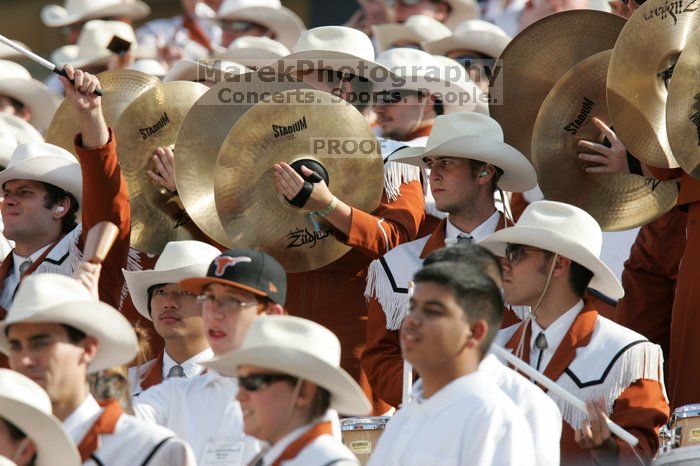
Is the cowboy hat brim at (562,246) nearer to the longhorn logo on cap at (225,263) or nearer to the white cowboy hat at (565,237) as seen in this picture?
the white cowboy hat at (565,237)

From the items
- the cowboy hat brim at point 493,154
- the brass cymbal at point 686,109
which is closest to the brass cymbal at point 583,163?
the cowboy hat brim at point 493,154

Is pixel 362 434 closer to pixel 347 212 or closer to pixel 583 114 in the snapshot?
pixel 347 212

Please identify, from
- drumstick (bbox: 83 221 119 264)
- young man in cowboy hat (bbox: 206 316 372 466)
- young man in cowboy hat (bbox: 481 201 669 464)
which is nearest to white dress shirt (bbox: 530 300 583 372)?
young man in cowboy hat (bbox: 481 201 669 464)

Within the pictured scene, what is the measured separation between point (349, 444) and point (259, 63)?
4267 mm

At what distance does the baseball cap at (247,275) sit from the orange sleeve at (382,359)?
3.64ft

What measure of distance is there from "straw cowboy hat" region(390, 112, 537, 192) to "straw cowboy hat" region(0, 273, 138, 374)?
236 cm

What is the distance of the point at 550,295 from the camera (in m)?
7.04

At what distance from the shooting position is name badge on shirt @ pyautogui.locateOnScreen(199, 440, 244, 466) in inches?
256

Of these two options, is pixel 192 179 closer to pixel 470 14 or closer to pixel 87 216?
pixel 87 216

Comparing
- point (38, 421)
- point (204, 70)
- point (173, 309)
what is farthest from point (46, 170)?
point (38, 421)

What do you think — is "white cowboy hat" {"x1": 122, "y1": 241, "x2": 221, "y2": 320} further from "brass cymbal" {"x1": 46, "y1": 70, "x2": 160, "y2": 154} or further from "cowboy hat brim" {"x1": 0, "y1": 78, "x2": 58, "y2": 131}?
"cowboy hat brim" {"x1": 0, "y1": 78, "x2": 58, "y2": 131}

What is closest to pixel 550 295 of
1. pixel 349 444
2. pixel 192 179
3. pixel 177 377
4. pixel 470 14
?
pixel 349 444

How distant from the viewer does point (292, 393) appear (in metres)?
5.64

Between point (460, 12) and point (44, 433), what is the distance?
8163 millimetres
